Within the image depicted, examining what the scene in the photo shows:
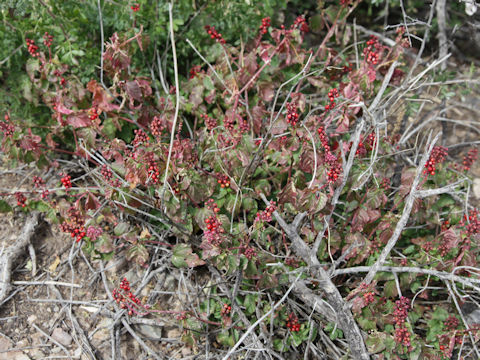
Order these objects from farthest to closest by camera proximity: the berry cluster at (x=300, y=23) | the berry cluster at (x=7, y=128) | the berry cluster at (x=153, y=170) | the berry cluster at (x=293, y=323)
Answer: the berry cluster at (x=300, y=23) < the berry cluster at (x=7, y=128) < the berry cluster at (x=293, y=323) < the berry cluster at (x=153, y=170)

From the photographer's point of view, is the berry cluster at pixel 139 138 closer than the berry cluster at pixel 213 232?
No

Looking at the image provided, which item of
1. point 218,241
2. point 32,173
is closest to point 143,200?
point 218,241

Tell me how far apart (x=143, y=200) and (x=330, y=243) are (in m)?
0.88

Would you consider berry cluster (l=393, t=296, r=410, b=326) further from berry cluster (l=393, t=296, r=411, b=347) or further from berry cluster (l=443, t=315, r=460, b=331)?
berry cluster (l=443, t=315, r=460, b=331)

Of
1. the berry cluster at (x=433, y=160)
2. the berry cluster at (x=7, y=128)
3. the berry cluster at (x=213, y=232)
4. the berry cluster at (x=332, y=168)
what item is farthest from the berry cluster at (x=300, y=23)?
the berry cluster at (x=7, y=128)

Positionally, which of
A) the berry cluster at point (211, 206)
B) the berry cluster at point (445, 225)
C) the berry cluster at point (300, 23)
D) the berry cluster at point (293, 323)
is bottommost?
the berry cluster at point (293, 323)

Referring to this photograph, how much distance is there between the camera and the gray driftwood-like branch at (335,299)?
1.73 metres

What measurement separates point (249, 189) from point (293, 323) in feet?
2.03

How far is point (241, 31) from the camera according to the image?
2.55 m

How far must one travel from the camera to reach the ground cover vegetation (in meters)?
1.82

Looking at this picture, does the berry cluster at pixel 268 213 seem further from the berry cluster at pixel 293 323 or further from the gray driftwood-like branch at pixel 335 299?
the berry cluster at pixel 293 323

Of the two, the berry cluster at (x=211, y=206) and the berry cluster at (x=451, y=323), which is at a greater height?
the berry cluster at (x=211, y=206)

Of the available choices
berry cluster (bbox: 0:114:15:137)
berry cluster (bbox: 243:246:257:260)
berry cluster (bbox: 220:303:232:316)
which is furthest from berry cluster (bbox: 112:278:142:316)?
→ berry cluster (bbox: 0:114:15:137)

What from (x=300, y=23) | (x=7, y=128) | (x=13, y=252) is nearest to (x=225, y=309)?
(x=13, y=252)
